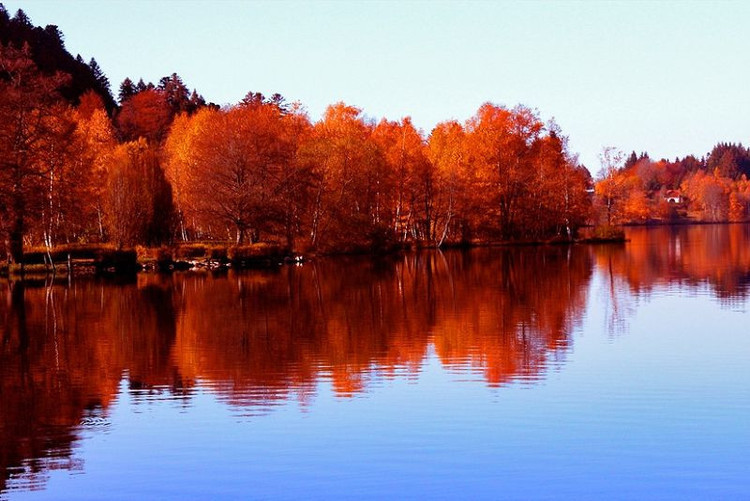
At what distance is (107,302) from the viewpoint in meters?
36.4

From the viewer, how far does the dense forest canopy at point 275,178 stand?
5016 cm

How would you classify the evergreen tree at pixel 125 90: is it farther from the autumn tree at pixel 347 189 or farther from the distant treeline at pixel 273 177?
the autumn tree at pixel 347 189

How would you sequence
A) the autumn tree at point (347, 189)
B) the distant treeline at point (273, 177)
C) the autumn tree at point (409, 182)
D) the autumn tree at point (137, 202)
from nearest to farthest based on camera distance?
the distant treeline at point (273, 177), the autumn tree at point (137, 202), the autumn tree at point (347, 189), the autumn tree at point (409, 182)

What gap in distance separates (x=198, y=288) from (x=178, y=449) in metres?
29.0

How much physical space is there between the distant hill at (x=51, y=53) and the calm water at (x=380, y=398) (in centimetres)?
8524

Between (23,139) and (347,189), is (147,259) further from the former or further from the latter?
(347,189)

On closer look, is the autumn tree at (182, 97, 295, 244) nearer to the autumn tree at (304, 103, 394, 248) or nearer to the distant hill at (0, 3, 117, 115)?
the autumn tree at (304, 103, 394, 248)

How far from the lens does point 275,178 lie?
64.5 m

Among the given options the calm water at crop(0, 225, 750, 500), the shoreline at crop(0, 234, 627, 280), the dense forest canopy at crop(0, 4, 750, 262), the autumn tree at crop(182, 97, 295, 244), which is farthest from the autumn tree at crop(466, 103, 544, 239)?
the calm water at crop(0, 225, 750, 500)

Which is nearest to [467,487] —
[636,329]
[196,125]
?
[636,329]

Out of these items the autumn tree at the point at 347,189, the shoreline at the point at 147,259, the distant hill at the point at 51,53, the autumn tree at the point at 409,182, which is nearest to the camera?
the shoreline at the point at 147,259

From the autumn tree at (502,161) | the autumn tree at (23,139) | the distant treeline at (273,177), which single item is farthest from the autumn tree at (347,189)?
the autumn tree at (23,139)

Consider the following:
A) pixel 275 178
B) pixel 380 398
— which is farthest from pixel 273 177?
pixel 380 398

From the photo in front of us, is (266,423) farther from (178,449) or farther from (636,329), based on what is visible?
(636,329)
